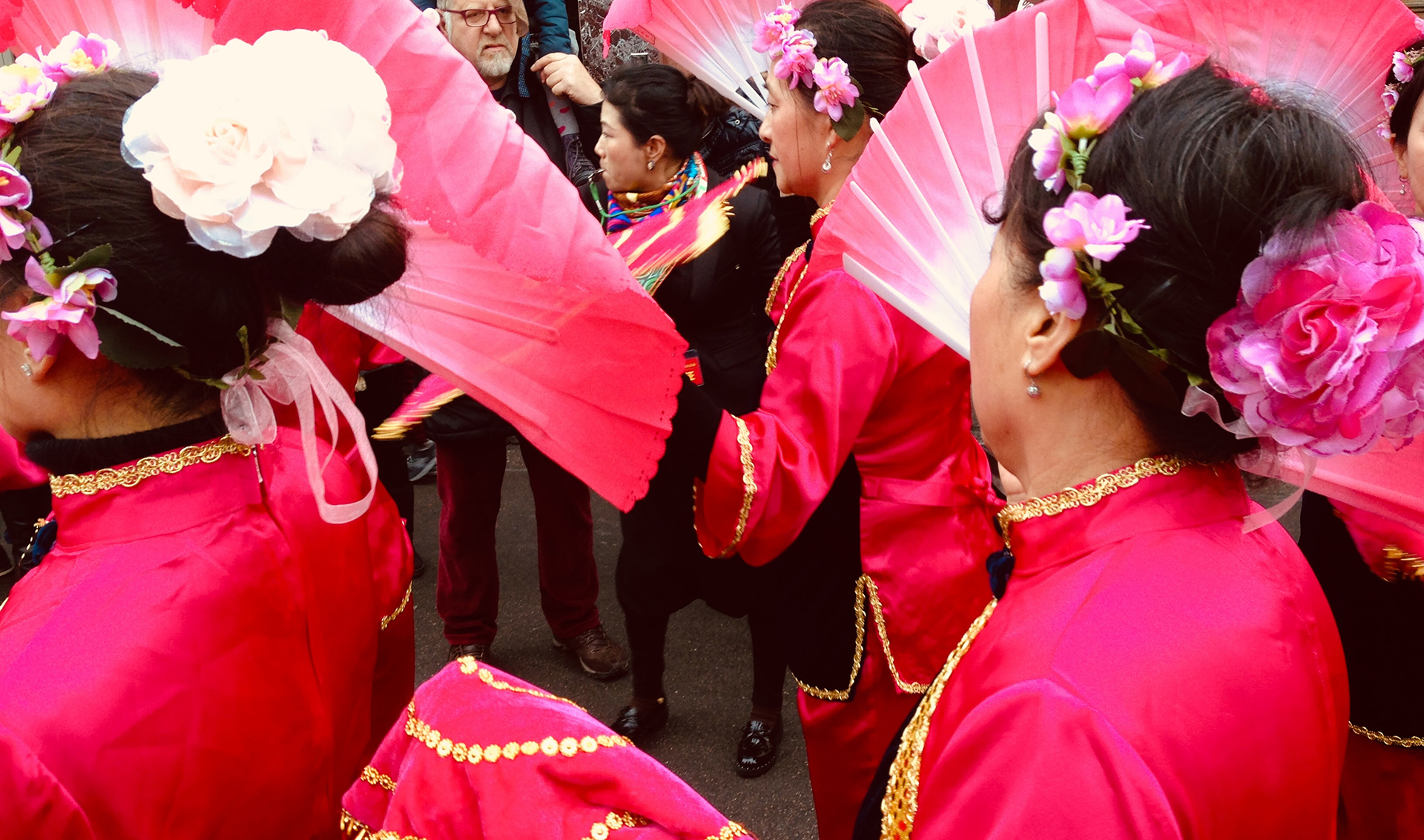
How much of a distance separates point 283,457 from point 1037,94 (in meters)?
1.12

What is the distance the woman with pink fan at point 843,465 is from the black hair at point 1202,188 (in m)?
0.83

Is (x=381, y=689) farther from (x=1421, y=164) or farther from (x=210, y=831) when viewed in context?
(x=1421, y=164)

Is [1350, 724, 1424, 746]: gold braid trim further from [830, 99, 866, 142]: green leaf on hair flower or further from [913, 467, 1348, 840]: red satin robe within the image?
[830, 99, 866, 142]: green leaf on hair flower

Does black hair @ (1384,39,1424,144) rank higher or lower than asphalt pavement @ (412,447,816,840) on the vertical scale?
higher

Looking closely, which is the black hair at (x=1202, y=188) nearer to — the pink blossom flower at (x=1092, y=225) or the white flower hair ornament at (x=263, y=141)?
the pink blossom flower at (x=1092, y=225)

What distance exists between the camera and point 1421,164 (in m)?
1.79

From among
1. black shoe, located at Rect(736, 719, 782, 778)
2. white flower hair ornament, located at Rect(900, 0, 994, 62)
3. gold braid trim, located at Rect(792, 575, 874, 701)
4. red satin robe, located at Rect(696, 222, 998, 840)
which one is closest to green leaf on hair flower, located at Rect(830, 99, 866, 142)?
white flower hair ornament, located at Rect(900, 0, 994, 62)

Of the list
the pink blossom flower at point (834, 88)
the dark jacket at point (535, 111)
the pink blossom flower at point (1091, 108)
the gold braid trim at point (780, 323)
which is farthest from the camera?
the dark jacket at point (535, 111)

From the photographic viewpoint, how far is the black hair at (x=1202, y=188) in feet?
3.00

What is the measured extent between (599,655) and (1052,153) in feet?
8.87

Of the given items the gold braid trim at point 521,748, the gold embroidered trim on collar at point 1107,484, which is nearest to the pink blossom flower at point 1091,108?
the gold embroidered trim on collar at point 1107,484

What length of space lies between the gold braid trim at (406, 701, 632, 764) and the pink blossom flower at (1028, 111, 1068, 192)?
64 cm

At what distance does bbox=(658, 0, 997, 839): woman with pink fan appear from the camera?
181 cm

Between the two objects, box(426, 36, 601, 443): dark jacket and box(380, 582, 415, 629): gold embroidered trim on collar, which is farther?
box(426, 36, 601, 443): dark jacket
